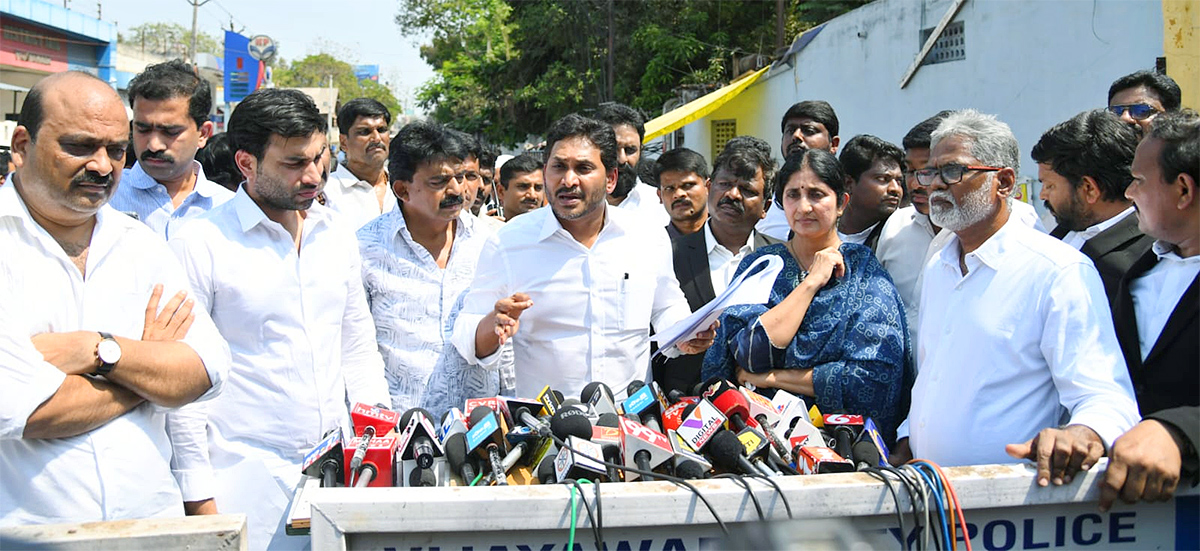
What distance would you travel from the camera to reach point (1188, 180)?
2391 millimetres

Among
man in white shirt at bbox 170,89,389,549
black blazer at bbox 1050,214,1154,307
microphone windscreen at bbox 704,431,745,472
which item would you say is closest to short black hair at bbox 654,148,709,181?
black blazer at bbox 1050,214,1154,307

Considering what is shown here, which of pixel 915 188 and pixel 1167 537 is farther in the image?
pixel 915 188

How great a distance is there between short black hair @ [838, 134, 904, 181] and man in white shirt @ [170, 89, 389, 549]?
248 cm

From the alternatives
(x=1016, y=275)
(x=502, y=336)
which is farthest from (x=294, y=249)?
(x=1016, y=275)

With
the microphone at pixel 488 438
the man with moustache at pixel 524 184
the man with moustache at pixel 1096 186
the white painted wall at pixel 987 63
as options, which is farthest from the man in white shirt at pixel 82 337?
the white painted wall at pixel 987 63

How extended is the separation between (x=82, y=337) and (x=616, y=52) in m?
22.8

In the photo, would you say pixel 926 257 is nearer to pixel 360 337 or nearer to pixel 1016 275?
pixel 1016 275

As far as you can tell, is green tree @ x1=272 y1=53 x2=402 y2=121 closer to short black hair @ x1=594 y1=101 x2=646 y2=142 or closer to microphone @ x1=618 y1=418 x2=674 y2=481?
short black hair @ x1=594 y1=101 x2=646 y2=142

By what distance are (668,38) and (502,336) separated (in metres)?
20.5

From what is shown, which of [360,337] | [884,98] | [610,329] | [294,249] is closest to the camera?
[294,249]

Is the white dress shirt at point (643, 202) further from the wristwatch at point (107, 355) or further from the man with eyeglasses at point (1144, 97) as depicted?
the wristwatch at point (107, 355)

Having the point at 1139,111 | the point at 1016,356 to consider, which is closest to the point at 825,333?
the point at 1016,356

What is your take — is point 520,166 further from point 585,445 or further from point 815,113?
point 585,445

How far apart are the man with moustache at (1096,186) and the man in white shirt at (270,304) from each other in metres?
2.56
